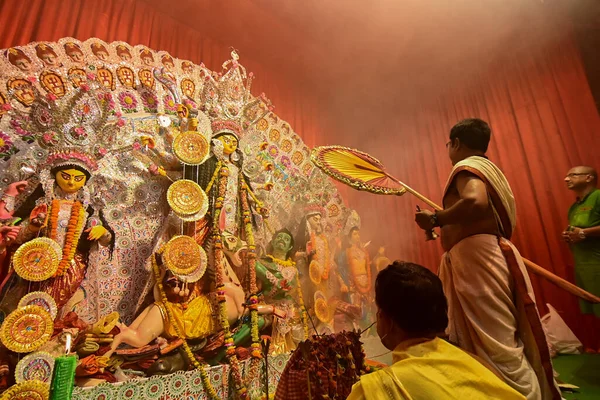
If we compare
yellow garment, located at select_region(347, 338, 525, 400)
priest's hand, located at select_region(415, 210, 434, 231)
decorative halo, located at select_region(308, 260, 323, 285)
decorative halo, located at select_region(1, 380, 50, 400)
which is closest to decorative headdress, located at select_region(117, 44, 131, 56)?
decorative halo, located at select_region(1, 380, 50, 400)

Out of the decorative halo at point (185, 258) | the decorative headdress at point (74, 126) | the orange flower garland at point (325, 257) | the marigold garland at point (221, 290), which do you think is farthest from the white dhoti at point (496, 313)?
the decorative headdress at point (74, 126)

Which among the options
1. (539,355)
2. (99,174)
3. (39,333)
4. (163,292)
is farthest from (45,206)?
(539,355)

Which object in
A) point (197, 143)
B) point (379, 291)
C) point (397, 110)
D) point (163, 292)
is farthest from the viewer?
point (397, 110)

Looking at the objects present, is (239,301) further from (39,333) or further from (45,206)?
(45,206)

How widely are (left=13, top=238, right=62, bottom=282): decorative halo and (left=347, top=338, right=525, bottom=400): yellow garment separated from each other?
90.8 inches

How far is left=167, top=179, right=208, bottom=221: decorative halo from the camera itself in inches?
116

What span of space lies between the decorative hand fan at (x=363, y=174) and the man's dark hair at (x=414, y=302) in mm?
1275

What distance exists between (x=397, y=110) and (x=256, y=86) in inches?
128

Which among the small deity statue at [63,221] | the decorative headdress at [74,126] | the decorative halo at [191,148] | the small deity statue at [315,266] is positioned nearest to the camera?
the small deity statue at [63,221]

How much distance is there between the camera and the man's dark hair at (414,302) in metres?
1.09

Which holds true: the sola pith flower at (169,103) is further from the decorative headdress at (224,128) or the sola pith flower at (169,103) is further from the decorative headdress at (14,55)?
the decorative headdress at (14,55)

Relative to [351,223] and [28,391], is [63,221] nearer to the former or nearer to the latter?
[28,391]

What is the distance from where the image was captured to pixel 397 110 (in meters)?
6.65

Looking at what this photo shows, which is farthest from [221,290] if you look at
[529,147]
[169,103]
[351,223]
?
[529,147]
